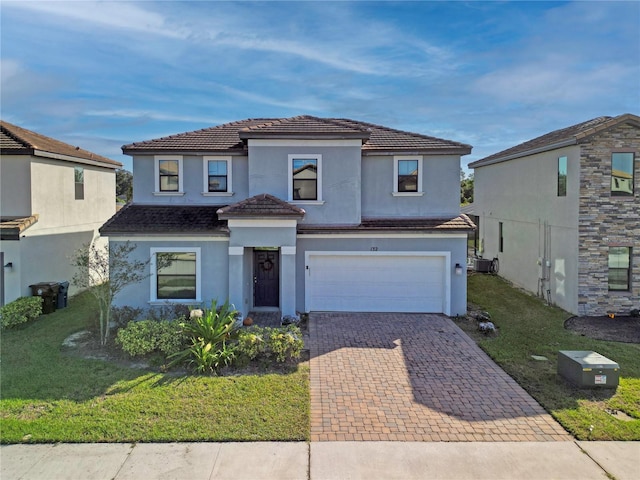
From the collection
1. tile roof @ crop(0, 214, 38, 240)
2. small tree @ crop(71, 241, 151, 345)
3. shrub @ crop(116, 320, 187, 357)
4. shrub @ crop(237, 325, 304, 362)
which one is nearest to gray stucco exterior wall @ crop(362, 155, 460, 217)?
shrub @ crop(237, 325, 304, 362)

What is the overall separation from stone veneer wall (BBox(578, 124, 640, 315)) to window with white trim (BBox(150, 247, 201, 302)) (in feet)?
44.5

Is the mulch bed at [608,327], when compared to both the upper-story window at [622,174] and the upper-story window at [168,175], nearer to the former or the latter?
the upper-story window at [622,174]

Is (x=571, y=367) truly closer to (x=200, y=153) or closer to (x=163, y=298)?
(x=163, y=298)

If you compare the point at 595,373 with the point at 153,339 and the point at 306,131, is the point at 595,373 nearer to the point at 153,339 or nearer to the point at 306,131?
the point at 153,339

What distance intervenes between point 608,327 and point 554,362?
15.0 feet

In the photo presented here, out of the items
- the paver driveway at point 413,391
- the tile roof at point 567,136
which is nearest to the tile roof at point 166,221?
the paver driveway at point 413,391

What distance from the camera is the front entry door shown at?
49.4 ft

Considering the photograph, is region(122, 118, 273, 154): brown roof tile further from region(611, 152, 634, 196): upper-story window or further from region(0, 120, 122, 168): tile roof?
region(611, 152, 634, 196): upper-story window

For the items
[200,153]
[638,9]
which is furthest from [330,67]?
[638,9]

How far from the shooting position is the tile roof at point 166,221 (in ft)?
44.3

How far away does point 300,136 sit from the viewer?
45.7 ft

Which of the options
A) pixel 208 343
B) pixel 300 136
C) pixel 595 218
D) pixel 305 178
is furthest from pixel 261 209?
pixel 595 218

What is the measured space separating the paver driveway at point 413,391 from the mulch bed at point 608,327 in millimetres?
4236

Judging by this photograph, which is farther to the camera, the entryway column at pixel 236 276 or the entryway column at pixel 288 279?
the entryway column at pixel 288 279
